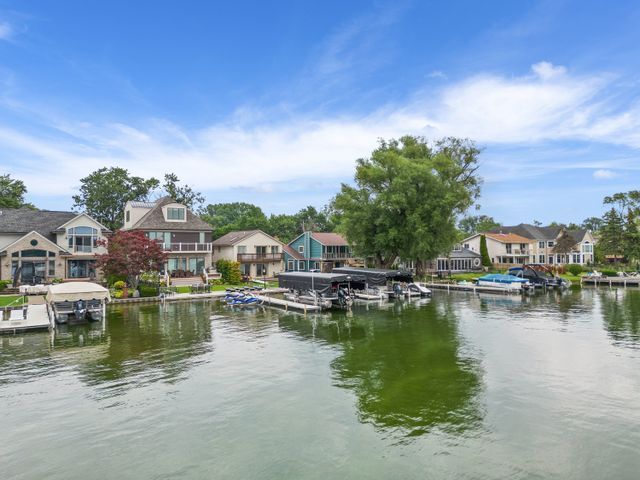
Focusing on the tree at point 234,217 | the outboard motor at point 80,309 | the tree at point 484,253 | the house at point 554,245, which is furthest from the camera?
the house at point 554,245

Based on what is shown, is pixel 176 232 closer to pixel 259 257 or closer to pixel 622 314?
pixel 259 257

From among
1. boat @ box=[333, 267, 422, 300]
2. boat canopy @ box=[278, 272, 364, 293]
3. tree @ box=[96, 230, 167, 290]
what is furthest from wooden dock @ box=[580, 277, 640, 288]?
tree @ box=[96, 230, 167, 290]

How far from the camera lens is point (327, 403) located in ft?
47.5

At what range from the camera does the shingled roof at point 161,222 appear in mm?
50656

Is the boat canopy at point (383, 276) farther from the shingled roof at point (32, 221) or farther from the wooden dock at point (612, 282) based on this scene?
the shingled roof at point (32, 221)

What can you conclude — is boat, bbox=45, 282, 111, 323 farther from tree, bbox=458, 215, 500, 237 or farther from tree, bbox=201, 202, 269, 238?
tree, bbox=458, 215, 500, 237

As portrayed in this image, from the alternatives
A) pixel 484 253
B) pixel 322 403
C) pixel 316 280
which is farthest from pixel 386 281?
pixel 484 253

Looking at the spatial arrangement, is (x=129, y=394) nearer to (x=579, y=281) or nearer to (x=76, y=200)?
(x=579, y=281)

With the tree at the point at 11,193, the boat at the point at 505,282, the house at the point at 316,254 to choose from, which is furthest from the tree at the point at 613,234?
the tree at the point at 11,193

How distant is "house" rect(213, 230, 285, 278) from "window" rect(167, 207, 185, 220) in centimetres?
760

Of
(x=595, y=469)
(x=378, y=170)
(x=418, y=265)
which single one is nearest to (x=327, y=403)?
(x=595, y=469)

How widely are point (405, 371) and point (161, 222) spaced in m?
41.1

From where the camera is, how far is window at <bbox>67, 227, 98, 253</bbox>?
154 ft

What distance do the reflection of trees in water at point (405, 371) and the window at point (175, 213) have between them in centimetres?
2828
